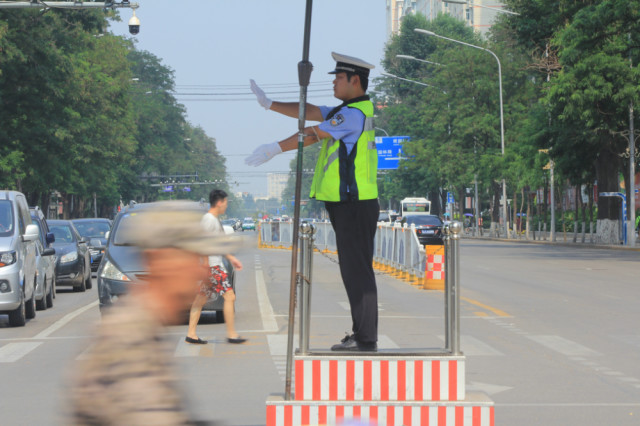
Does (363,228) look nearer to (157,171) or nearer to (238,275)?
(238,275)

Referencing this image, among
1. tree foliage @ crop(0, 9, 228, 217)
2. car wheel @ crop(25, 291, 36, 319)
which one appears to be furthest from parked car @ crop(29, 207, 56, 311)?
tree foliage @ crop(0, 9, 228, 217)

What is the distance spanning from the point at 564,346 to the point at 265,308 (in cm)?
666

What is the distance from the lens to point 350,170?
664cm

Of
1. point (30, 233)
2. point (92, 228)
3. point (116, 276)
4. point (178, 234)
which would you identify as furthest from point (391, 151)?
point (178, 234)

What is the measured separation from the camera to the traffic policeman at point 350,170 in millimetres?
6582

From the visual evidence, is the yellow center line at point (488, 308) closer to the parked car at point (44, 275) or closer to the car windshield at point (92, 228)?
the parked car at point (44, 275)

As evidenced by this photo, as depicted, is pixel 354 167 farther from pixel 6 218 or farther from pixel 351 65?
pixel 6 218

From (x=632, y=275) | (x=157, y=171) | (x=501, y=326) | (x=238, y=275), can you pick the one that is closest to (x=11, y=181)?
(x=238, y=275)

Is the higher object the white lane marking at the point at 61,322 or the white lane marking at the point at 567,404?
the white lane marking at the point at 567,404

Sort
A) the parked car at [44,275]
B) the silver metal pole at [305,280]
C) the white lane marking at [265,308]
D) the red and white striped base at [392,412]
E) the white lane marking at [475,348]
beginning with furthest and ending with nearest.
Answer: the parked car at [44,275], the white lane marking at [265,308], the white lane marking at [475,348], the silver metal pole at [305,280], the red and white striped base at [392,412]

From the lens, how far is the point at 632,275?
1025 inches

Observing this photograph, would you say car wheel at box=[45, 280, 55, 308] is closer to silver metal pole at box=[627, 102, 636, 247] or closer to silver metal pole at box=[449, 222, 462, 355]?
silver metal pole at box=[449, 222, 462, 355]

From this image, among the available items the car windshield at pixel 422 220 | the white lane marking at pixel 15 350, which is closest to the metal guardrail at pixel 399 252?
the white lane marking at pixel 15 350

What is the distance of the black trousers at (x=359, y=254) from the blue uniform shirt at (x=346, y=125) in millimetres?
356
